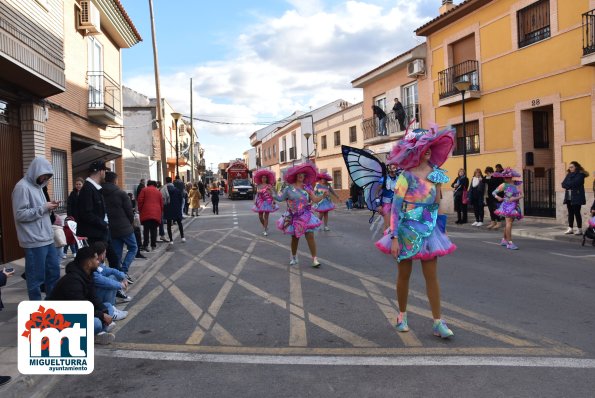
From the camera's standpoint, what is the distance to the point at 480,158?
19297 mm

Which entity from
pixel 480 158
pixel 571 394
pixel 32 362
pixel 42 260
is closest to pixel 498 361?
pixel 571 394

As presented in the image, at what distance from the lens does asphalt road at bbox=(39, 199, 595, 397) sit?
368 centimetres

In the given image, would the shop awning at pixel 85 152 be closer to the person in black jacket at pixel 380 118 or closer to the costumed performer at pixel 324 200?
the costumed performer at pixel 324 200

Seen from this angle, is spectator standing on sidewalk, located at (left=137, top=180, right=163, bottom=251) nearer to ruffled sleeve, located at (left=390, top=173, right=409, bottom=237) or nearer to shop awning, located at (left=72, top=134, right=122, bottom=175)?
shop awning, located at (left=72, top=134, right=122, bottom=175)

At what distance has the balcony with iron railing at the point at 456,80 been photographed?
758 inches

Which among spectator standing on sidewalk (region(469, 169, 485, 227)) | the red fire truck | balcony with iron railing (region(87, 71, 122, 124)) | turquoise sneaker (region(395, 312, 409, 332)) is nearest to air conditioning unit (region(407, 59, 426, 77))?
spectator standing on sidewalk (region(469, 169, 485, 227))

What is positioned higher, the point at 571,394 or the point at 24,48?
the point at 24,48

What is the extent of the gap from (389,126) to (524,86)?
401 inches

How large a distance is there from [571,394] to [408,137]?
250 centimetres

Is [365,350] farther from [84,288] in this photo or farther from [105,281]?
[105,281]

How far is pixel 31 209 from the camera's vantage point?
5488 mm

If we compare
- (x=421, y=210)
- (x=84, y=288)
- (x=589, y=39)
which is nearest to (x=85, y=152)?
(x=84, y=288)

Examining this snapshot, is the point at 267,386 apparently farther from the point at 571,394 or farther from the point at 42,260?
the point at 42,260

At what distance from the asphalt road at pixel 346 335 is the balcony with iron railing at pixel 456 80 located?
11.9 metres
